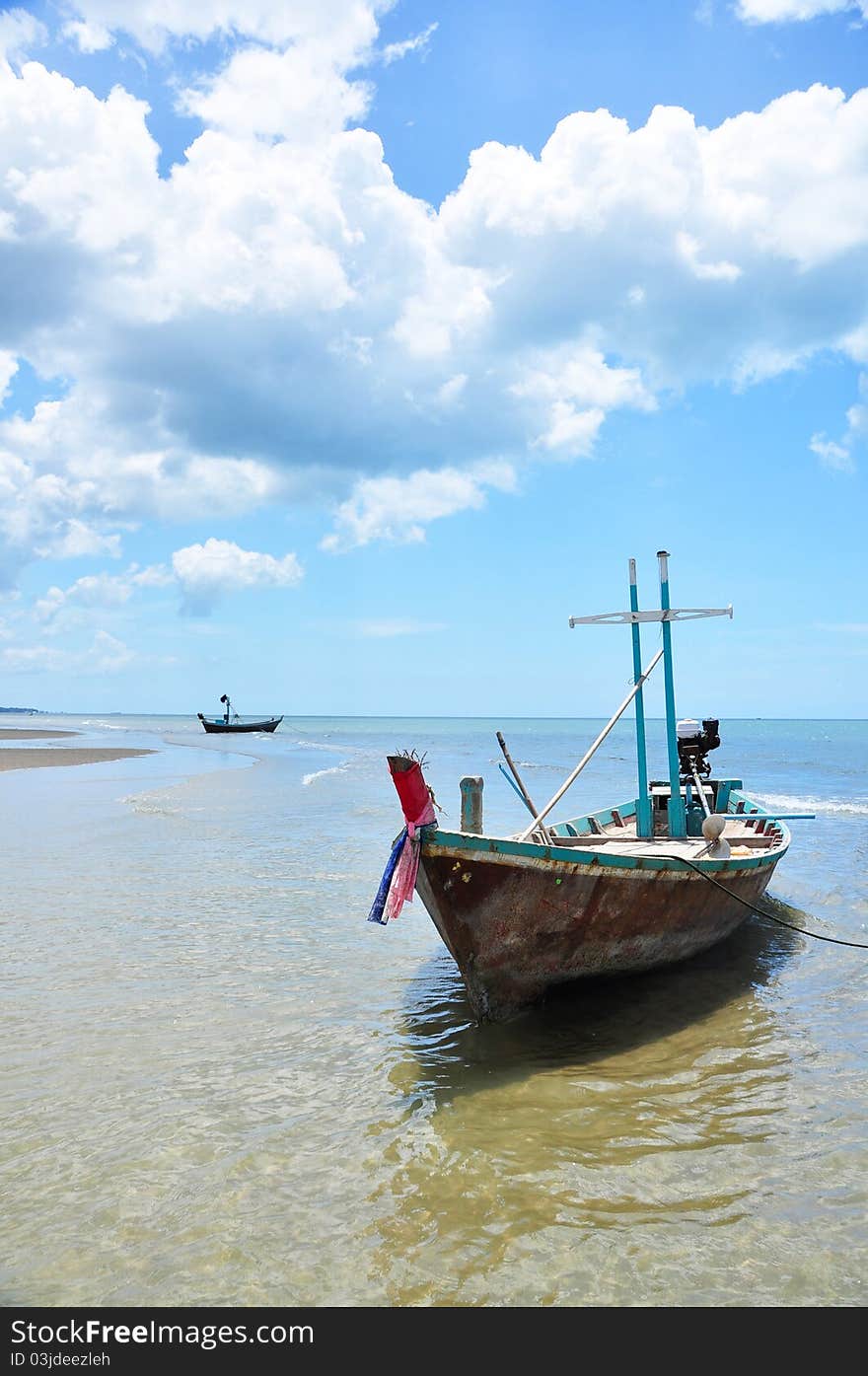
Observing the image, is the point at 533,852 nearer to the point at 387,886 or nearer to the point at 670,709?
the point at 387,886

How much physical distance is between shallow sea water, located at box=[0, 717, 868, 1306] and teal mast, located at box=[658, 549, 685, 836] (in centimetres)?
175

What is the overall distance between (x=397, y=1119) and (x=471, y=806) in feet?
8.73

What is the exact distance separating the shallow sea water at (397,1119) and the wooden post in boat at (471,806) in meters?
1.85

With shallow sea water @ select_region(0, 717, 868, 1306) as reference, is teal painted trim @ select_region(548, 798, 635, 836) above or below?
above

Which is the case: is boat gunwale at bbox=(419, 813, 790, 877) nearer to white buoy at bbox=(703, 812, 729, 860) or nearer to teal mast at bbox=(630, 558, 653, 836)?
white buoy at bbox=(703, 812, 729, 860)

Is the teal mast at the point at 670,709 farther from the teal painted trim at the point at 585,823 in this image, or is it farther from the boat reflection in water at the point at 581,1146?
the boat reflection in water at the point at 581,1146

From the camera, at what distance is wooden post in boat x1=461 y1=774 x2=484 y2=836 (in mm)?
7629

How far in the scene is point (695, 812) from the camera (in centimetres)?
1284

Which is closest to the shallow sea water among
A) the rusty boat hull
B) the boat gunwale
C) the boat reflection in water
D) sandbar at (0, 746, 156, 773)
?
the boat reflection in water

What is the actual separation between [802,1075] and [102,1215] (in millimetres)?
5330

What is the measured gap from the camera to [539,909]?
7344mm

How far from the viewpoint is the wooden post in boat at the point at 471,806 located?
25.0 ft
